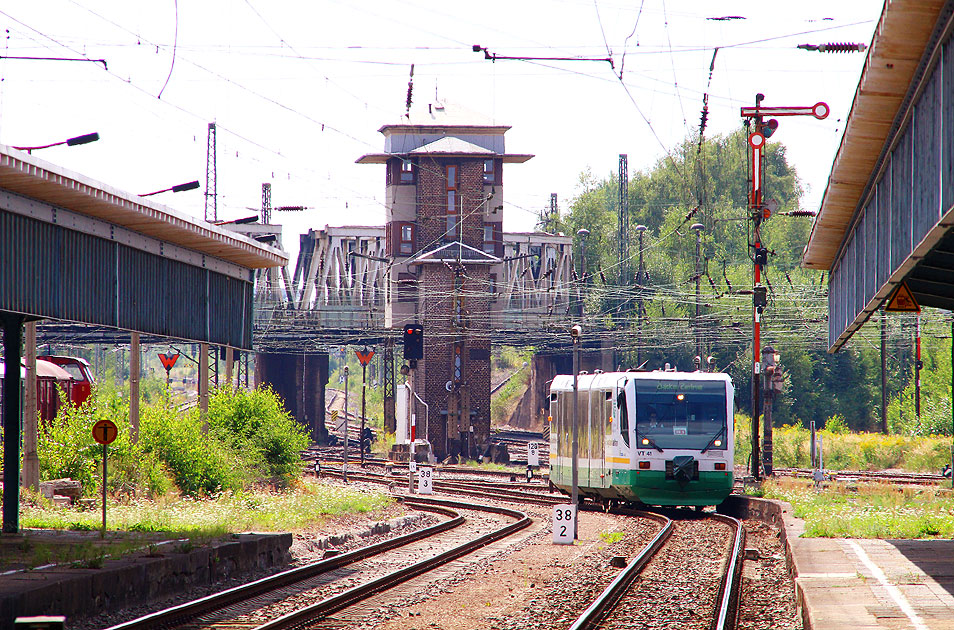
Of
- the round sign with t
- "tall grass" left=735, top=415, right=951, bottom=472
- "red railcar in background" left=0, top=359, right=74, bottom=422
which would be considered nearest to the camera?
the round sign with t

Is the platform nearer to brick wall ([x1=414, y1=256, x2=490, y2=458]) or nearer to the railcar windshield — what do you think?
the railcar windshield

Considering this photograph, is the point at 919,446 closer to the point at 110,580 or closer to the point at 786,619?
the point at 786,619

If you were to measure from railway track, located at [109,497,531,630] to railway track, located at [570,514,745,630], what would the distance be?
2.83 meters

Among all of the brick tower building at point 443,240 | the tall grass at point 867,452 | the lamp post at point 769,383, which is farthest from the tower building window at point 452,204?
the lamp post at point 769,383

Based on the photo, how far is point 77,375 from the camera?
37344 mm

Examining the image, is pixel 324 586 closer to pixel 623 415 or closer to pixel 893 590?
pixel 893 590

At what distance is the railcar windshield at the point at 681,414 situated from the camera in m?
23.8

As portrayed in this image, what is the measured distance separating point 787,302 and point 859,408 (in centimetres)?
1392

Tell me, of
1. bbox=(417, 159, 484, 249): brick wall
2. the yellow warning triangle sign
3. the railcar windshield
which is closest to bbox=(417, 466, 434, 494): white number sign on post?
the railcar windshield

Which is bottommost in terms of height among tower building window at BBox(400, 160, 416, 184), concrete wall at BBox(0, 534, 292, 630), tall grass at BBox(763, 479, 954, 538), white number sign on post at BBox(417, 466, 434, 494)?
white number sign on post at BBox(417, 466, 434, 494)

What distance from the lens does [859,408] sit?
3142 inches

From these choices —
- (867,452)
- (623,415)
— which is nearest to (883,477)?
(867,452)

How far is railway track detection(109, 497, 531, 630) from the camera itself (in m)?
11.6

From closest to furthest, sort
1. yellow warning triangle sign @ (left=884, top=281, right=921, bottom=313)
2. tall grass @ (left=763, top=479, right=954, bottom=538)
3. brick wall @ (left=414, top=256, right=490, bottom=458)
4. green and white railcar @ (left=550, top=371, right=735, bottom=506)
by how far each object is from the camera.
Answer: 1. yellow warning triangle sign @ (left=884, top=281, right=921, bottom=313)
2. tall grass @ (left=763, top=479, right=954, bottom=538)
3. green and white railcar @ (left=550, top=371, right=735, bottom=506)
4. brick wall @ (left=414, top=256, right=490, bottom=458)
